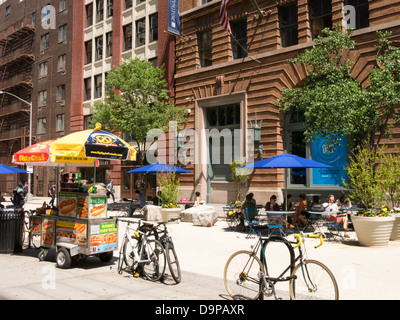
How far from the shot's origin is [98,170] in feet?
120

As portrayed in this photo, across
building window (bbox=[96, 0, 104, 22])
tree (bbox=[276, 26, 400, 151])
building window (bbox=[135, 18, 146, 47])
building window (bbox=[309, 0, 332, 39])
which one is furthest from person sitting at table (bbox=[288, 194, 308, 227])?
building window (bbox=[96, 0, 104, 22])

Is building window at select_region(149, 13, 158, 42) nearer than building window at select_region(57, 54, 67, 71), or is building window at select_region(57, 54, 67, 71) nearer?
building window at select_region(149, 13, 158, 42)

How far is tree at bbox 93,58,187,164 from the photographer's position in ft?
79.6

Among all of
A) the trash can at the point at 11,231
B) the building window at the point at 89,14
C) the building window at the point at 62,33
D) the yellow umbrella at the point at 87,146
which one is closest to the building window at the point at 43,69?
the building window at the point at 62,33

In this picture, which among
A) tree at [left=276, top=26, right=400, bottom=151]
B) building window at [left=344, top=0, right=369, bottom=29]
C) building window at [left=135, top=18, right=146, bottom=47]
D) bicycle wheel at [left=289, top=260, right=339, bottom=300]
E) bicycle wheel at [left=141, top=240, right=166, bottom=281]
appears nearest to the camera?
bicycle wheel at [left=289, top=260, right=339, bottom=300]

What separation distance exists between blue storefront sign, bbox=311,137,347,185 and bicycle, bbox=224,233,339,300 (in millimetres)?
14694

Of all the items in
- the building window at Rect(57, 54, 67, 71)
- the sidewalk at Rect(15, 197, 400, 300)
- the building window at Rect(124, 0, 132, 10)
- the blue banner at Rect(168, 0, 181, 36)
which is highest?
the building window at Rect(124, 0, 132, 10)

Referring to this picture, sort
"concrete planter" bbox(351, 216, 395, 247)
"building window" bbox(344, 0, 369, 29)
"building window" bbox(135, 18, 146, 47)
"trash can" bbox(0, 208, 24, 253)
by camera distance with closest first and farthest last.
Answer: "trash can" bbox(0, 208, 24, 253) → "concrete planter" bbox(351, 216, 395, 247) → "building window" bbox(344, 0, 369, 29) → "building window" bbox(135, 18, 146, 47)

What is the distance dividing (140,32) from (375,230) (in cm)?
2614

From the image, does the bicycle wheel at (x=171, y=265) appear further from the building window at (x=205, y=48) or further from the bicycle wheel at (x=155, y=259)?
the building window at (x=205, y=48)

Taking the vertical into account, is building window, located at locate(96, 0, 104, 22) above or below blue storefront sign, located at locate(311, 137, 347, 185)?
above

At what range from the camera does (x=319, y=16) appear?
822 inches

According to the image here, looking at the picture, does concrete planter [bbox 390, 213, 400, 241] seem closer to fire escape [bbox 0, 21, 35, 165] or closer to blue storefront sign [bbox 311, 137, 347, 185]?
blue storefront sign [bbox 311, 137, 347, 185]

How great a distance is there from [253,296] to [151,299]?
1.59 meters
